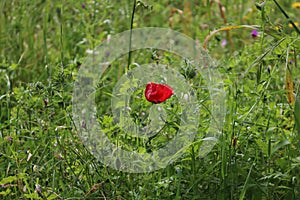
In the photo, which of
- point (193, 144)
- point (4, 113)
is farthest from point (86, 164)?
point (4, 113)

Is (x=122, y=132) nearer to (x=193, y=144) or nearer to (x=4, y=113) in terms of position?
(x=193, y=144)

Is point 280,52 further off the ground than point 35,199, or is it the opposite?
point 280,52

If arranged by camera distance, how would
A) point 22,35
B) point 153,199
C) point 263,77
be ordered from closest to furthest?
point 153,199, point 263,77, point 22,35

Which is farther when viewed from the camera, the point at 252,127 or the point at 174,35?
the point at 174,35

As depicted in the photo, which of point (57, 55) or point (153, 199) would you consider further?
point (57, 55)

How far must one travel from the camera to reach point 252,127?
1.74m

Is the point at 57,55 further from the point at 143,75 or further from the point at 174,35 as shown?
the point at 143,75

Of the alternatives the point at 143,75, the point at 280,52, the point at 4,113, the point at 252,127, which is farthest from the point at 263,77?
the point at 4,113

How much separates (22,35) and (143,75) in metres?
1.28

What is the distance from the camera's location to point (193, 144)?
167cm

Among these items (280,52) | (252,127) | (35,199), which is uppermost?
(280,52)

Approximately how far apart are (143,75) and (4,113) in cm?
74

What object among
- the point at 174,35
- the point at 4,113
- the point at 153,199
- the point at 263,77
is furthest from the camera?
the point at 174,35

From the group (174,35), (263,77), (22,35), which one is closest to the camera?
Answer: (263,77)
